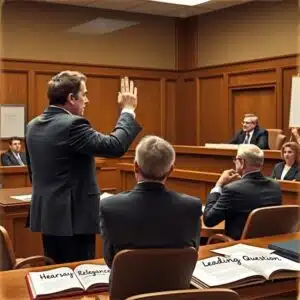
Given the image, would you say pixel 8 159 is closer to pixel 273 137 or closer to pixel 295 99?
pixel 273 137

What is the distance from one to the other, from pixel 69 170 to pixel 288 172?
296 cm

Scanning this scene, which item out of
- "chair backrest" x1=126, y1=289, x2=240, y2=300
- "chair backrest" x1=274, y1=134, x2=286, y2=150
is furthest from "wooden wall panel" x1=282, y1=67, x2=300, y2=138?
"chair backrest" x1=126, y1=289, x2=240, y2=300

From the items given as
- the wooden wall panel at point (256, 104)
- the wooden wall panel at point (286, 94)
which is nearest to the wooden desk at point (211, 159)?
the wooden wall panel at point (286, 94)

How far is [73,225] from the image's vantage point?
2.26 metres

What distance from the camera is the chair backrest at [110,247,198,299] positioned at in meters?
1.64

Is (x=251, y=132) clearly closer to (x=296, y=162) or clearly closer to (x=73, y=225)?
(x=296, y=162)

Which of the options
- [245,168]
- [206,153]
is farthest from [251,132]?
[245,168]

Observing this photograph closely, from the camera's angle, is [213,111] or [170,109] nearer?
[213,111]

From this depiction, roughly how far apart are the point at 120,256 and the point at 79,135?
0.71m

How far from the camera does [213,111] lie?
8.59 meters

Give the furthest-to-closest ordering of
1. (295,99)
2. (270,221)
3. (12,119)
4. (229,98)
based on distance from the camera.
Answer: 1. (229,98)
2. (12,119)
3. (295,99)
4. (270,221)

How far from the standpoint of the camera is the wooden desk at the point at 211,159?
4.89 metres

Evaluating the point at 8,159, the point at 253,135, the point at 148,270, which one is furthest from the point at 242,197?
the point at 8,159

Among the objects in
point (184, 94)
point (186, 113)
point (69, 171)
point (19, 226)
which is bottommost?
point (19, 226)
